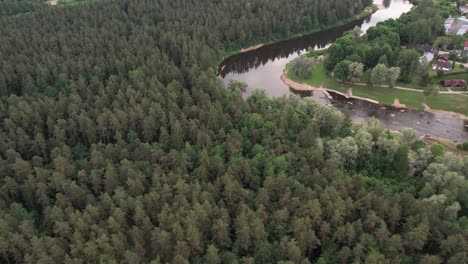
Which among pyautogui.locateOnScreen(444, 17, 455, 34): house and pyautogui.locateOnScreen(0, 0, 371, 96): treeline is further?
pyautogui.locateOnScreen(444, 17, 455, 34): house

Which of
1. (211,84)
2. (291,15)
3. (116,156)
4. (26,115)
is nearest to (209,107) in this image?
(211,84)

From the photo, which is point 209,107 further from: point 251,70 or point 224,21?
point 224,21

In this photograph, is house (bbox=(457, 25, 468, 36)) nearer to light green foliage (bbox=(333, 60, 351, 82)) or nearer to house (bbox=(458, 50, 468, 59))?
house (bbox=(458, 50, 468, 59))

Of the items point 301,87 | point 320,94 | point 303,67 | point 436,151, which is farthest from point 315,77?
point 436,151

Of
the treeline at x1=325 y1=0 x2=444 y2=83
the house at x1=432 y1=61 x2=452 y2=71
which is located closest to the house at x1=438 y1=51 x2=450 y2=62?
the house at x1=432 y1=61 x2=452 y2=71

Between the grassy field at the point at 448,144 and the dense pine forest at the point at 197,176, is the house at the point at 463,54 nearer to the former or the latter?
the grassy field at the point at 448,144
